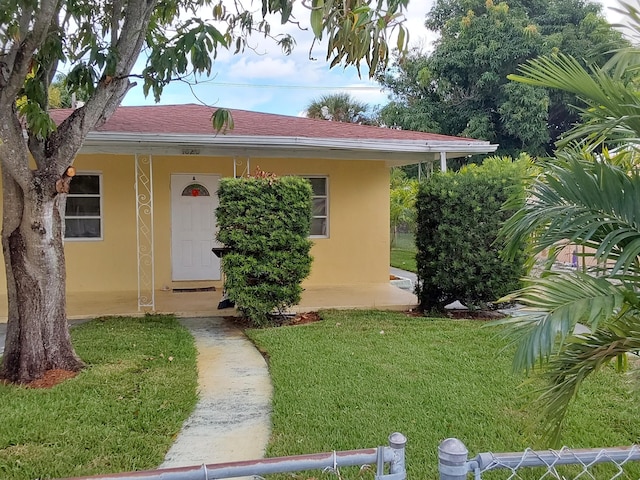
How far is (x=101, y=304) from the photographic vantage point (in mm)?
9609

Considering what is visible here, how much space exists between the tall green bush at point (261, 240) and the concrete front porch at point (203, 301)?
3.90 ft

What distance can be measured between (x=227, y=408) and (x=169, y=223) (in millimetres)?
6899

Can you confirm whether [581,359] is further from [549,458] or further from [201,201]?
[201,201]

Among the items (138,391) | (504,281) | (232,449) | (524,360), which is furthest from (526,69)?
(504,281)

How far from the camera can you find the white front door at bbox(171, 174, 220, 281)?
11.1 meters

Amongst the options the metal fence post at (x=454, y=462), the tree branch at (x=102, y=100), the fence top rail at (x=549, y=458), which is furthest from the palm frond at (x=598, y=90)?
the tree branch at (x=102, y=100)

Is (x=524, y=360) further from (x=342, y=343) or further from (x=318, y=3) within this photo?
(x=342, y=343)

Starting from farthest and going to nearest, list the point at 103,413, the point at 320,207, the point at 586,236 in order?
1. the point at 320,207
2. the point at 103,413
3. the point at 586,236

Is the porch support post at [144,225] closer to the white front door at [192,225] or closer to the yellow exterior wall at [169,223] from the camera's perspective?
the yellow exterior wall at [169,223]

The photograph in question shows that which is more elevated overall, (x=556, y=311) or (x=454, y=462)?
(x=556, y=311)

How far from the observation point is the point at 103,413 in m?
4.52

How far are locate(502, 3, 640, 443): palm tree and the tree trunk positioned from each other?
14.7 feet

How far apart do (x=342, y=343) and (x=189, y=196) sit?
5.77 meters

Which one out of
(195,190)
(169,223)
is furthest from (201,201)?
(169,223)
